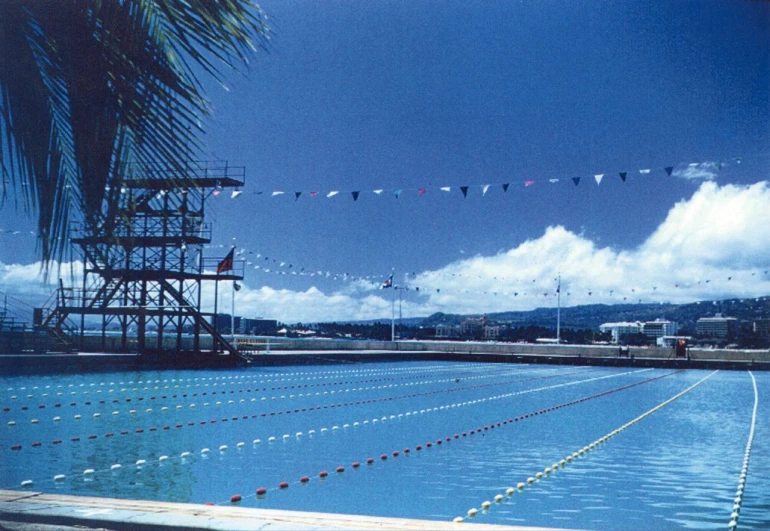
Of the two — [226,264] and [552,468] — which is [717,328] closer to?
[226,264]

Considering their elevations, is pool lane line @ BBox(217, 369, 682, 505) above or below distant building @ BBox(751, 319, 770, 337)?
below

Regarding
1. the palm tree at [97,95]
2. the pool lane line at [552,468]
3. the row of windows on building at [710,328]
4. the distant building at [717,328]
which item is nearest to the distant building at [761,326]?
the row of windows on building at [710,328]

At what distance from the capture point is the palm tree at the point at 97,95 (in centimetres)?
348

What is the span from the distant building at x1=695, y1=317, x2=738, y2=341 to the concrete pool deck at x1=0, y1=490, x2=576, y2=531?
92450mm

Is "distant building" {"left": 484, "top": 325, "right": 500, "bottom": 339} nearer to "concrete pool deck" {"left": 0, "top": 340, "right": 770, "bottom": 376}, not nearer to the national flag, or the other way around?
"concrete pool deck" {"left": 0, "top": 340, "right": 770, "bottom": 376}

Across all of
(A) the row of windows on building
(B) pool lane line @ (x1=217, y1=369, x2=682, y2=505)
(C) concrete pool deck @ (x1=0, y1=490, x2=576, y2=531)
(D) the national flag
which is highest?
(D) the national flag

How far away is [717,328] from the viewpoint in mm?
115688

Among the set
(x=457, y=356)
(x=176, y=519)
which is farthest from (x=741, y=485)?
(x=457, y=356)

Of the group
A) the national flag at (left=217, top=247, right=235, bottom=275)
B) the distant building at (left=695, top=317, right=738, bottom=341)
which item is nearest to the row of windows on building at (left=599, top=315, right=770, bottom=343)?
the distant building at (left=695, top=317, right=738, bottom=341)

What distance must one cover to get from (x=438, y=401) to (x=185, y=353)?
14.4m

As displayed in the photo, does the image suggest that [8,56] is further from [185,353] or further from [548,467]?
[185,353]

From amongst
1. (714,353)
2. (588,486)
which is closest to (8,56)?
(588,486)

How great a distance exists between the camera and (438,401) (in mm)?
21641

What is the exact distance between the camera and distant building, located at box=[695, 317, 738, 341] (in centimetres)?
9478
